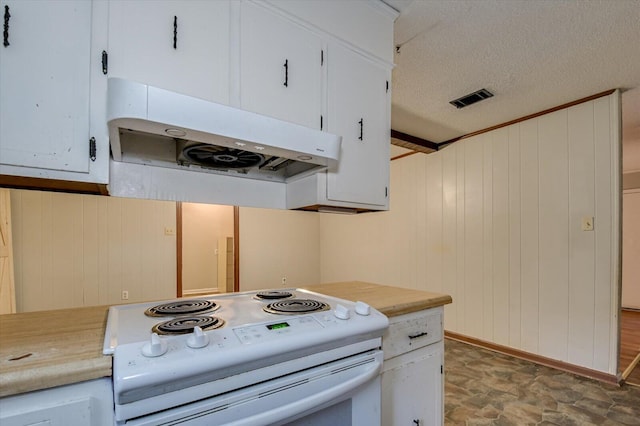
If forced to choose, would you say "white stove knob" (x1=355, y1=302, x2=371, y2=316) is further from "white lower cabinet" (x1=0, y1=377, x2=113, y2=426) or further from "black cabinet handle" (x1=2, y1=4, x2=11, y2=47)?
"black cabinet handle" (x1=2, y1=4, x2=11, y2=47)

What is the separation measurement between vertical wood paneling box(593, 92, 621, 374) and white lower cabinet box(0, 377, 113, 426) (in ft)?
10.7

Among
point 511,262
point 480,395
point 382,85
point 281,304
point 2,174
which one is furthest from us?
point 511,262

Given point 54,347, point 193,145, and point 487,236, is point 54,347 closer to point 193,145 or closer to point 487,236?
point 193,145

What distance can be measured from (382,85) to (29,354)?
70.8 inches

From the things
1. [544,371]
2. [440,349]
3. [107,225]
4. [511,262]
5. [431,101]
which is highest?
[431,101]

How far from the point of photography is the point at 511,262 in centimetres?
304

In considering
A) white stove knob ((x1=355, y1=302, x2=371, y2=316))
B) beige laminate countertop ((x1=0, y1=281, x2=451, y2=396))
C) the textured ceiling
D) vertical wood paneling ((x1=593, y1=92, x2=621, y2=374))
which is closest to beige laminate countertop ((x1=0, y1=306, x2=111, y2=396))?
beige laminate countertop ((x1=0, y1=281, x2=451, y2=396))

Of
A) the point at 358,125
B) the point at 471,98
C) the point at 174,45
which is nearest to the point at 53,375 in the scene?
the point at 174,45

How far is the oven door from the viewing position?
0.80m

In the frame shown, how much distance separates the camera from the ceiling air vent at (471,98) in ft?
8.27

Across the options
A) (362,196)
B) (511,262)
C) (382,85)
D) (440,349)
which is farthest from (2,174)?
(511,262)

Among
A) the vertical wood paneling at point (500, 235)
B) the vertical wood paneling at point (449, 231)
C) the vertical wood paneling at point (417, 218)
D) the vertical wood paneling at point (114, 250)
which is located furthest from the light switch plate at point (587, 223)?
the vertical wood paneling at point (114, 250)

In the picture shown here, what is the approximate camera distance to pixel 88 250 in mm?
3910

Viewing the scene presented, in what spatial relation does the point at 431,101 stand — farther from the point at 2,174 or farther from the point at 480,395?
the point at 2,174
